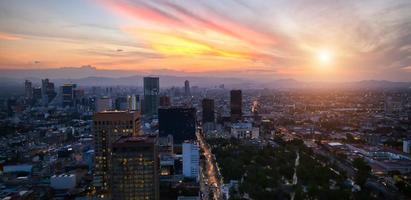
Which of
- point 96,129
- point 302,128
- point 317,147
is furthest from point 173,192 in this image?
point 302,128

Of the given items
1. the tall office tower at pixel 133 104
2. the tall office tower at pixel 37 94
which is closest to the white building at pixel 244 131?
the tall office tower at pixel 133 104

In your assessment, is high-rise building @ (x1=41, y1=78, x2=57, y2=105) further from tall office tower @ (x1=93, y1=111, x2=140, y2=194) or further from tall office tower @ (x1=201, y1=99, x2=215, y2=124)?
tall office tower @ (x1=93, y1=111, x2=140, y2=194)

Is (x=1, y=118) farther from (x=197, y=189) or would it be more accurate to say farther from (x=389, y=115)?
(x=389, y=115)

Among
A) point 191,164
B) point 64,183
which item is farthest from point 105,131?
point 191,164

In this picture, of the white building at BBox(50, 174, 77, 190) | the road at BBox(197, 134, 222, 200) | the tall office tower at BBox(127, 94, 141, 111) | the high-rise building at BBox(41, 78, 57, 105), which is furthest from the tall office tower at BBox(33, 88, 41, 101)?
the white building at BBox(50, 174, 77, 190)

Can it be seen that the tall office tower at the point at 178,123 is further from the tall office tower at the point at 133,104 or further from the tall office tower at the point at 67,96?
the tall office tower at the point at 67,96

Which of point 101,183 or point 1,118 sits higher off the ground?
point 1,118

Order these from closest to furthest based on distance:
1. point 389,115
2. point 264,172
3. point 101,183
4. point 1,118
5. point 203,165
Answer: point 101,183 → point 264,172 → point 203,165 → point 1,118 → point 389,115
